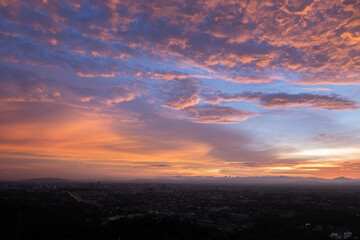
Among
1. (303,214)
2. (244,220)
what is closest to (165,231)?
(244,220)

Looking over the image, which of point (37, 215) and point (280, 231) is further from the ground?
point (37, 215)

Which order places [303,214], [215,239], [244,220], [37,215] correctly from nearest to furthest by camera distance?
[215,239] → [37,215] → [244,220] → [303,214]

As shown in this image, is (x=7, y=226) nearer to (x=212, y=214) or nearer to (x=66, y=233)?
(x=66, y=233)

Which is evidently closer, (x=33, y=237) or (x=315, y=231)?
(x=33, y=237)

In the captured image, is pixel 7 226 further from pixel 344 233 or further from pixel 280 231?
pixel 344 233

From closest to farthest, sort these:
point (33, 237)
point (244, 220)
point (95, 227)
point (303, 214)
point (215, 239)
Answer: point (33, 237) → point (215, 239) → point (95, 227) → point (244, 220) → point (303, 214)

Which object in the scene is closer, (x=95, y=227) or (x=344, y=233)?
(x=95, y=227)

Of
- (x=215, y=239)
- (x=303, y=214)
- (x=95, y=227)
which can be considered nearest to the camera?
(x=215, y=239)

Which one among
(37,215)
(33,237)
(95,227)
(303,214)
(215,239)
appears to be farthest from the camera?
(303,214)

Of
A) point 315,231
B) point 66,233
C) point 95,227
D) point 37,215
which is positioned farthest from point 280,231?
point 37,215
